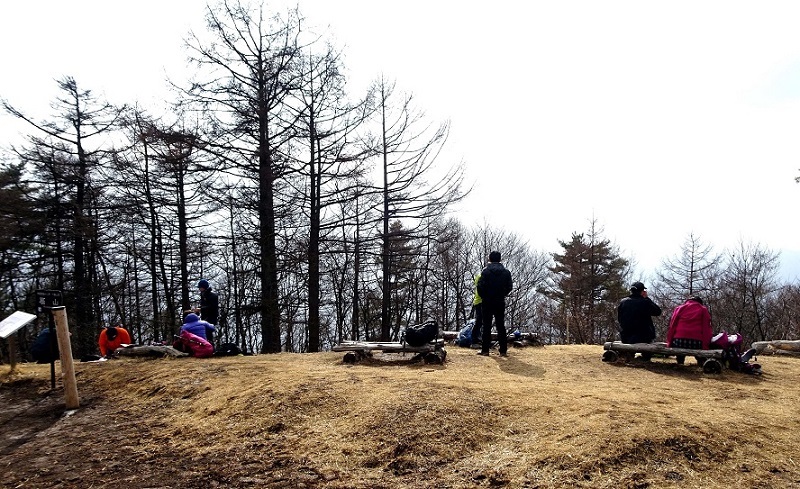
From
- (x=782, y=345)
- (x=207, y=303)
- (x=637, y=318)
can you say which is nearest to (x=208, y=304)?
(x=207, y=303)

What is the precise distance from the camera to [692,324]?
8445 millimetres

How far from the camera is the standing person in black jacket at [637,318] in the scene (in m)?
9.45

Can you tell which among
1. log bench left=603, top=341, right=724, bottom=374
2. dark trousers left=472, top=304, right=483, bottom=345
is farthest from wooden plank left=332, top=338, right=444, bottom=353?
log bench left=603, top=341, right=724, bottom=374

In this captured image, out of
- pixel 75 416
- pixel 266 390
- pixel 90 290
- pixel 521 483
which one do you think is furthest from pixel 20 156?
pixel 521 483

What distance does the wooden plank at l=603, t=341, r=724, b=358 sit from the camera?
8.07m

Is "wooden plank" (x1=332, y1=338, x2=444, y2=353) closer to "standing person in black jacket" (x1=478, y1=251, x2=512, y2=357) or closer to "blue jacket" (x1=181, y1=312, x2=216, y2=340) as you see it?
"standing person in black jacket" (x1=478, y1=251, x2=512, y2=357)

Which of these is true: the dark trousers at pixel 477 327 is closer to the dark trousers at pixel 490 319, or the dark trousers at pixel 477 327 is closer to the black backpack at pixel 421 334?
the dark trousers at pixel 490 319

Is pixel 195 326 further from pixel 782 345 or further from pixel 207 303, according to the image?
pixel 782 345

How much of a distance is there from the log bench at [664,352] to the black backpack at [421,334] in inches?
138

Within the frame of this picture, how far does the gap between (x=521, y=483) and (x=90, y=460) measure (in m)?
4.05

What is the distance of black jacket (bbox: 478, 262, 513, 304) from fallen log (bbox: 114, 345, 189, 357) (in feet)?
20.0

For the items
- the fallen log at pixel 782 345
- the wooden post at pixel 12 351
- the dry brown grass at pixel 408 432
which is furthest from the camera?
the fallen log at pixel 782 345

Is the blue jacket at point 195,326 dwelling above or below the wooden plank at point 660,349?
above

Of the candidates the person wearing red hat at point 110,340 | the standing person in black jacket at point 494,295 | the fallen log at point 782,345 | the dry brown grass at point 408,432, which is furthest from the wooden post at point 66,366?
the fallen log at point 782,345
